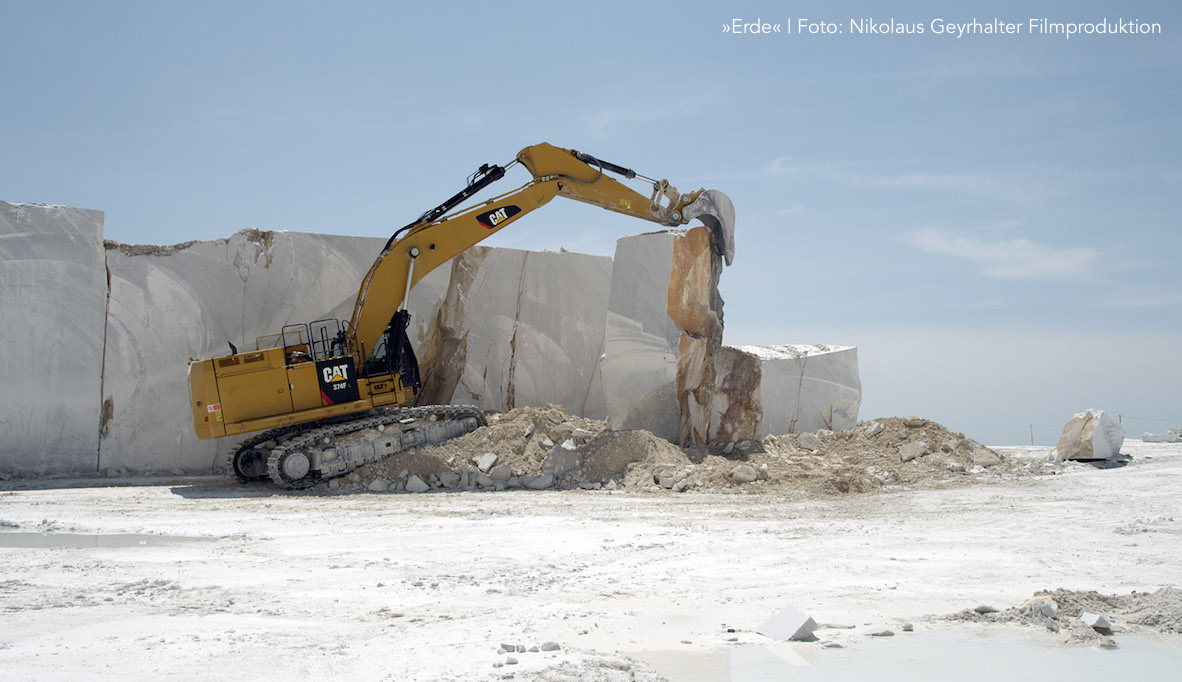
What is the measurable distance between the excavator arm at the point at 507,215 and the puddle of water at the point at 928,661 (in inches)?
333

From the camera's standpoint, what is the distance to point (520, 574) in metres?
5.47

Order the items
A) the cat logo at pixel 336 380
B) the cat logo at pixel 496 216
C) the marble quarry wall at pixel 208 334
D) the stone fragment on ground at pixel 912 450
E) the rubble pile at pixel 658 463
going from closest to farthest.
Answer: the rubble pile at pixel 658 463
the cat logo at pixel 336 380
the stone fragment on ground at pixel 912 450
the marble quarry wall at pixel 208 334
the cat logo at pixel 496 216

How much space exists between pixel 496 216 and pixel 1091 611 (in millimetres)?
8937

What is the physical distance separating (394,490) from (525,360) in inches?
191

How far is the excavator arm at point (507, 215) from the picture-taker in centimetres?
→ 1153

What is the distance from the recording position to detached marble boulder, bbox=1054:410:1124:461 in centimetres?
1147

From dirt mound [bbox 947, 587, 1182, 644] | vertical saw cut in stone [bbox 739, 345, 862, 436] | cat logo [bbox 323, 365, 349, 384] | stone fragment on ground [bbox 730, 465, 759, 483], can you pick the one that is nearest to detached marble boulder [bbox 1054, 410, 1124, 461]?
vertical saw cut in stone [bbox 739, 345, 862, 436]

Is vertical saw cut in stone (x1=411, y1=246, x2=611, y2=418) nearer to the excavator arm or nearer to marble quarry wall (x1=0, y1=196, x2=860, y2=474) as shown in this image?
marble quarry wall (x1=0, y1=196, x2=860, y2=474)

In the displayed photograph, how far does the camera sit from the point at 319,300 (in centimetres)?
1325

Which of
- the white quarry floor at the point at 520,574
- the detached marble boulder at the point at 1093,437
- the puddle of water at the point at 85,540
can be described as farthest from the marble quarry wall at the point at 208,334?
the puddle of water at the point at 85,540

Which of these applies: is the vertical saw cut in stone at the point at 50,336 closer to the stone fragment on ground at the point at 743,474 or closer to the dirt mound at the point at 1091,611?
the stone fragment on ground at the point at 743,474

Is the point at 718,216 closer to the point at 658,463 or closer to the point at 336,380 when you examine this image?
the point at 658,463

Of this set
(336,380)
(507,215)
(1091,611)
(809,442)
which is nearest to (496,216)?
(507,215)

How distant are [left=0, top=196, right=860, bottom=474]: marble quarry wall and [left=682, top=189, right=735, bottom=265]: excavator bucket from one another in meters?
0.18
